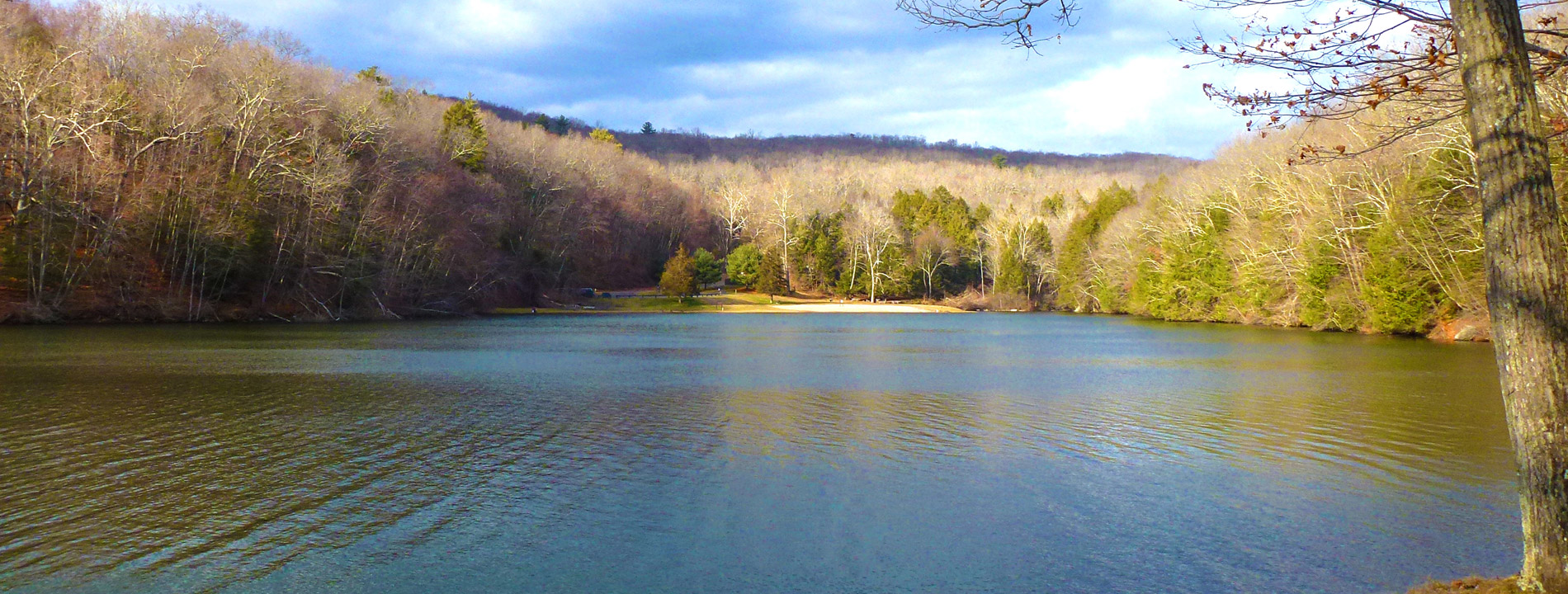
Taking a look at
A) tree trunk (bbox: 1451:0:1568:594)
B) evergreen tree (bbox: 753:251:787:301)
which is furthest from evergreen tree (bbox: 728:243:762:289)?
tree trunk (bbox: 1451:0:1568:594)

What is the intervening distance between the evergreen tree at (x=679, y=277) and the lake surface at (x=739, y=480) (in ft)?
190

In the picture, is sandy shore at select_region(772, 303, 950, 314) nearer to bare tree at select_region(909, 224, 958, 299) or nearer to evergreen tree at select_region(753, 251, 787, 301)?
evergreen tree at select_region(753, 251, 787, 301)

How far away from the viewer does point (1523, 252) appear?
5.23 meters

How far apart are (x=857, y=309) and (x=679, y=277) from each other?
52.1 feet

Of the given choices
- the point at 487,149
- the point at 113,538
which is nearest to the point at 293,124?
the point at 487,149

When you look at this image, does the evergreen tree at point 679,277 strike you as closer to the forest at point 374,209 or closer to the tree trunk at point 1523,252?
the forest at point 374,209

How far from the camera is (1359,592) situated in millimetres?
7344

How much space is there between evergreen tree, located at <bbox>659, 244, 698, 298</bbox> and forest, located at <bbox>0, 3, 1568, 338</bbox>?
7.62 m

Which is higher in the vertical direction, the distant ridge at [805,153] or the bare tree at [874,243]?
the distant ridge at [805,153]

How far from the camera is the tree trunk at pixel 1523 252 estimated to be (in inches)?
204

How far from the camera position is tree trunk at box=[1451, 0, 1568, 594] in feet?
17.0

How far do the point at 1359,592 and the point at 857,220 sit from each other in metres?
90.5

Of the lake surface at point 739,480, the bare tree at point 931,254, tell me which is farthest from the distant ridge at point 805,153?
the lake surface at point 739,480

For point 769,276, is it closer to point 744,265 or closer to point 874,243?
point 744,265
